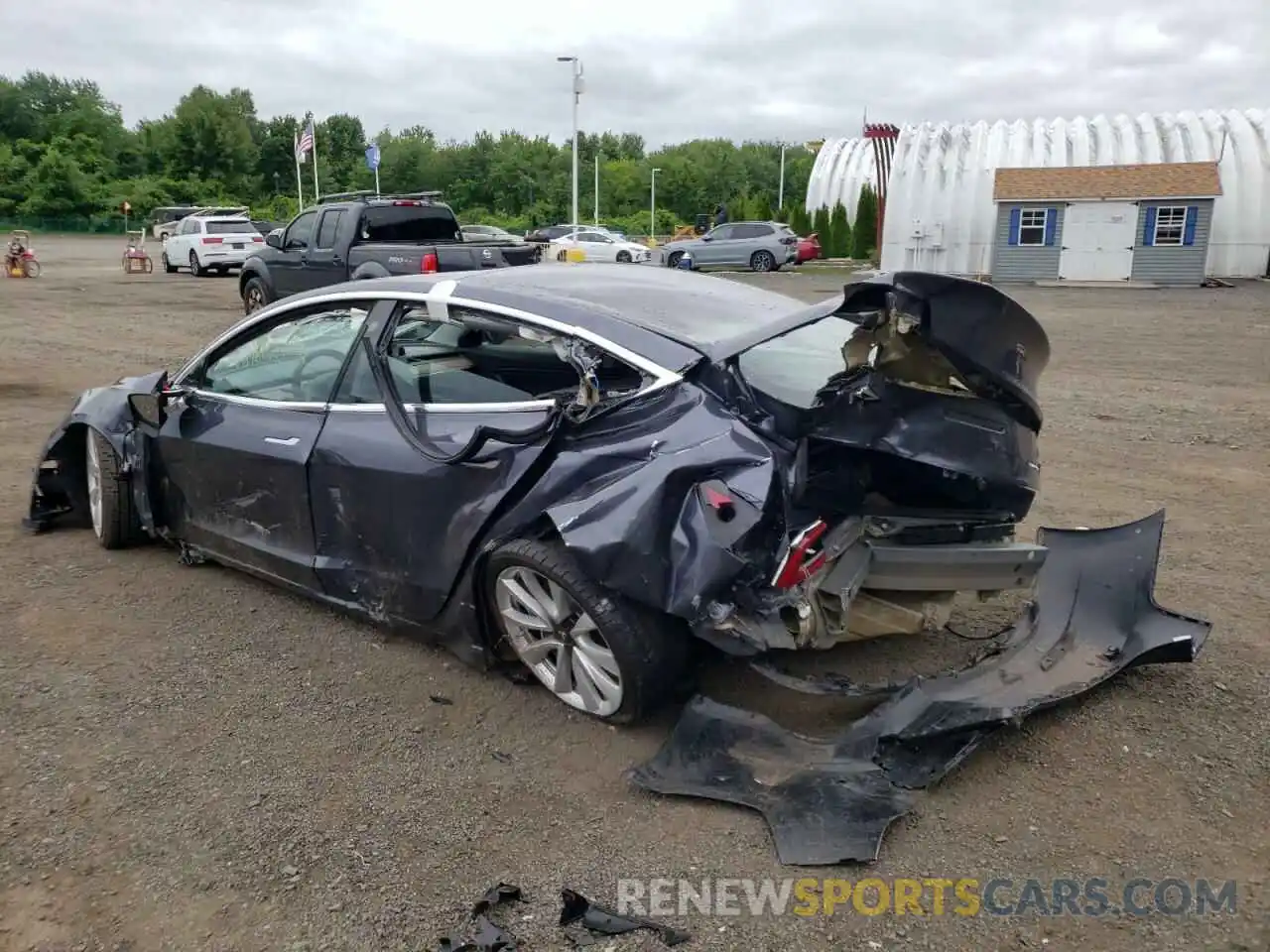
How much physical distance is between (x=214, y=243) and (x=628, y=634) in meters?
28.8

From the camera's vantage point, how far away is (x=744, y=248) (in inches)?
1255

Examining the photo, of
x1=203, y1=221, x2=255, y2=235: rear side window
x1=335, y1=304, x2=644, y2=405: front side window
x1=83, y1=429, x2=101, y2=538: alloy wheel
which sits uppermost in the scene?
x1=203, y1=221, x2=255, y2=235: rear side window

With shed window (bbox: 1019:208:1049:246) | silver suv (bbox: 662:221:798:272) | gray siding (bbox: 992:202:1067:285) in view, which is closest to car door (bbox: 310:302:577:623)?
silver suv (bbox: 662:221:798:272)

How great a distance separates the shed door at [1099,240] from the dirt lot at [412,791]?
1075 inches

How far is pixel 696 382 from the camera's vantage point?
3.38 m

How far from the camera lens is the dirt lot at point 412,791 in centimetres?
261

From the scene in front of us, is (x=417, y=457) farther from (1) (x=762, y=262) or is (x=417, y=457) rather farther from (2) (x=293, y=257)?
(1) (x=762, y=262)

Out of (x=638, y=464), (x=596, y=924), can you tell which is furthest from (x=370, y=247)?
(x=596, y=924)

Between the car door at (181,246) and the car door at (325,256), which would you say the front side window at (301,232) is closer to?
the car door at (325,256)

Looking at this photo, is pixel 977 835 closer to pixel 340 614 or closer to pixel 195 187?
pixel 340 614

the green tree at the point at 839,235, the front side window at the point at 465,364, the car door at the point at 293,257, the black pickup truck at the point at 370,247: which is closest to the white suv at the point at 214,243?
the black pickup truck at the point at 370,247

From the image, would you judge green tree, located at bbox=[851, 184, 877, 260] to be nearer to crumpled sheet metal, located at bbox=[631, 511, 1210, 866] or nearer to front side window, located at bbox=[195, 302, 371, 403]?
front side window, located at bbox=[195, 302, 371, 403]

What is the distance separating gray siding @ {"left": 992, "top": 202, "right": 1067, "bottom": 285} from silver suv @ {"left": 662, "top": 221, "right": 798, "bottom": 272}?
6.17m

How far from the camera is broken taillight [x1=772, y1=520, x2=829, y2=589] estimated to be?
3.10 metres
